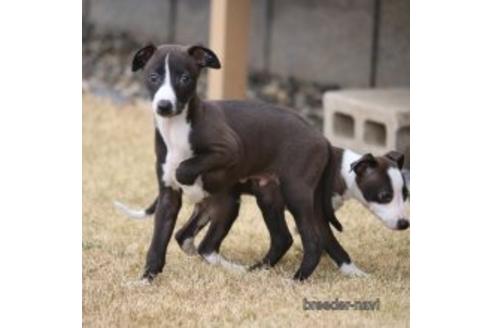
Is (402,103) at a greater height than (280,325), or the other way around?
(402,103)

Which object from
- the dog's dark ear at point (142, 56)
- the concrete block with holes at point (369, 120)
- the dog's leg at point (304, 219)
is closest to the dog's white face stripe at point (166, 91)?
the dog's dark ear at point (142, 56)

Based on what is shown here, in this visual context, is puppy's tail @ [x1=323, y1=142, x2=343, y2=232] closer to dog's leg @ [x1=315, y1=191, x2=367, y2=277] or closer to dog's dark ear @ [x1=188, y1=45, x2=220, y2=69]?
dog's leg @ [x1=315, y1=191, x2=367, y2=277]

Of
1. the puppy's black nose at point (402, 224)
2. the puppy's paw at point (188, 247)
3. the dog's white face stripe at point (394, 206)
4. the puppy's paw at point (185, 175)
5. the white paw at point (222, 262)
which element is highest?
the puppy's paw at point (185, 175)

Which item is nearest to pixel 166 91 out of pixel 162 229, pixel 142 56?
pixel 142 56

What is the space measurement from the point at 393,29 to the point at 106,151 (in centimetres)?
197

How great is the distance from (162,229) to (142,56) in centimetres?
80

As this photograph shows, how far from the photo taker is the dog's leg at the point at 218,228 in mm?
5496

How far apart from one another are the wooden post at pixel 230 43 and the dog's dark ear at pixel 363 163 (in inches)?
90.4

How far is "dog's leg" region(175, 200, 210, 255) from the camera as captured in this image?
5.57m

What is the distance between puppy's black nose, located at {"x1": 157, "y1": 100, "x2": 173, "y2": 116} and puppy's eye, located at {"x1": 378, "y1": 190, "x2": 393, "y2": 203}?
3.87ft

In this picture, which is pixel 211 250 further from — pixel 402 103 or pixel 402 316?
pixel 402 103

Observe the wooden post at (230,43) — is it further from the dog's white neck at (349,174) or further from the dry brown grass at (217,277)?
the dog's white neck at (349,174)

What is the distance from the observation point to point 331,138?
682cm
